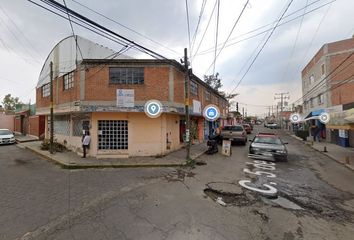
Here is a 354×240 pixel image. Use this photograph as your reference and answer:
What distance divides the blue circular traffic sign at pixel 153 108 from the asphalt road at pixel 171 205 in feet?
12.8

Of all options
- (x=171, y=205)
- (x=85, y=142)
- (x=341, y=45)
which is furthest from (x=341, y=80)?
(x=85, y=142)

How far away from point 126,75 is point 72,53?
4208mm

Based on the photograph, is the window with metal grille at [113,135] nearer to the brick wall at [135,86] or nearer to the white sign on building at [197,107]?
the brick wall at [135,86]

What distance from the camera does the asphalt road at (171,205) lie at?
174 inches

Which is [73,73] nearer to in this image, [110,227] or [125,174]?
[125,174]

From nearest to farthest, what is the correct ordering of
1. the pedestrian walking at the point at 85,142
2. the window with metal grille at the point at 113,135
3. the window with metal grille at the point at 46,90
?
the pedestrian walking at the point at 85,142
the window with metal grille at the point at 113,135
the window with metal grille at the point at 46,90

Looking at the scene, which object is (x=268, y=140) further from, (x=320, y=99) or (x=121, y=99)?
(x=320, y=99)

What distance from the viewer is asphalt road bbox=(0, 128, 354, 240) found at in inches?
174

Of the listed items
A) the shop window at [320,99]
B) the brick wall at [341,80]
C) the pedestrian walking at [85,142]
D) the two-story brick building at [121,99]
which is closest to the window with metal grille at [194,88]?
the two-story brick building at [121,99]

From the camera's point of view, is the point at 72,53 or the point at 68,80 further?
the point at 68,80

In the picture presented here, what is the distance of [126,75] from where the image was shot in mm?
12797

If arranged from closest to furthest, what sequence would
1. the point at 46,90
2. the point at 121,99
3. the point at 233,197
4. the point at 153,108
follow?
the point at 233,197
the point at 121,99
the point at 153,108
the point at 46,90

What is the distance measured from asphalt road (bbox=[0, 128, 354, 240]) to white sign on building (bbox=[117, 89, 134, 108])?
411cm

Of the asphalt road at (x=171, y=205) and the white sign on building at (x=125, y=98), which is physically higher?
the white sign on building at (x=125, y=98)
